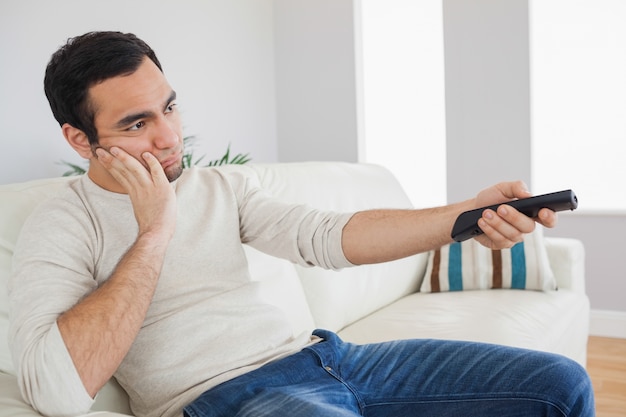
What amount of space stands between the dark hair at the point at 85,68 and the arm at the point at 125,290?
94mm

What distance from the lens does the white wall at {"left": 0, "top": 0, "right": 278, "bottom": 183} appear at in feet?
8.27

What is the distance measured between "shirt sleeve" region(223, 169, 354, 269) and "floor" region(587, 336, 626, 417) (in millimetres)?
1682

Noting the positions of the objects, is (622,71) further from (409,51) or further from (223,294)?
(223,294)

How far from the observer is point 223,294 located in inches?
53.7

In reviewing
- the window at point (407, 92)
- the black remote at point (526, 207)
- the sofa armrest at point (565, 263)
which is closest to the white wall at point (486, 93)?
the window at point (407, 92)

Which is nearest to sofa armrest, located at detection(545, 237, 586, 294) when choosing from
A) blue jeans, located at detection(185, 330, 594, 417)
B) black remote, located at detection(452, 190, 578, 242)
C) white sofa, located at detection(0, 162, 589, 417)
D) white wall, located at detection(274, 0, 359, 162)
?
white sofa, located at detection(0, 162, 589, 417)

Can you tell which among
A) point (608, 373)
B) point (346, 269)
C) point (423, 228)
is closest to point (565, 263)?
point (608, 373)

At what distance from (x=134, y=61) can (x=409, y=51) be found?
318 centimetres

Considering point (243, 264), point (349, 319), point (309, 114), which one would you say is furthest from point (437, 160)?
point (243, 264)

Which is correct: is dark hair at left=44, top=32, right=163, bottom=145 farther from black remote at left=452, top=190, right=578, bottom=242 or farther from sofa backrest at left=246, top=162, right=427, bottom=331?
sofa backrest at left=246, top=162, right=427, bottom=331

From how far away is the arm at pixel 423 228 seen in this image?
117 cm

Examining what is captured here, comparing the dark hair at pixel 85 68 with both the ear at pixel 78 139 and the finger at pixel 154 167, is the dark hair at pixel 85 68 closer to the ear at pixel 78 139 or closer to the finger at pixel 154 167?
the ear at pixel 78 139

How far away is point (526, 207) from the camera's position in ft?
3.77

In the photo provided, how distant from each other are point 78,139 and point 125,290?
1.36ft
